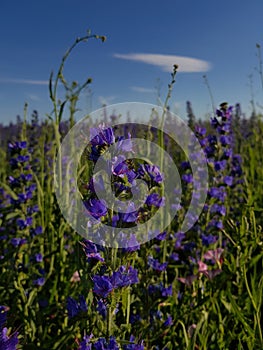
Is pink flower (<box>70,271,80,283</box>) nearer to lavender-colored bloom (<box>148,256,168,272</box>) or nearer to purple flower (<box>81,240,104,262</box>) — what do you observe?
lavender-colored bloom (<box>148,256,168,272</box>)

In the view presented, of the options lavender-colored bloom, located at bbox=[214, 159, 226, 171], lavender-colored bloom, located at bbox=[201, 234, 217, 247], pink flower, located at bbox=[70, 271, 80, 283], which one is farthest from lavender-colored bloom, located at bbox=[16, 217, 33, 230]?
lavender-colored bloom, located at bbox=[214, 159, 226, 171]

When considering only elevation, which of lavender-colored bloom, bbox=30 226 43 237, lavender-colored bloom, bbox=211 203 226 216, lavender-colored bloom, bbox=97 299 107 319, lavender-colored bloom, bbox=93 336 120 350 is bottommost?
lavender-colored bloom, bbox=93 336 120 350

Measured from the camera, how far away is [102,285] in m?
0.96

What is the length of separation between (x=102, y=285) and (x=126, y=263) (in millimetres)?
109

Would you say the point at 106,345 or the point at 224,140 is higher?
the point at 224,140

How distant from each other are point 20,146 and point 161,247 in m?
0.97

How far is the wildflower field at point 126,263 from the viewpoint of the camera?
3.23ft

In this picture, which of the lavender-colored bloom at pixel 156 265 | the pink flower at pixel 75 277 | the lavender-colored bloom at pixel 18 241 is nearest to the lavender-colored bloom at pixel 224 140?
the lavender-colored bloom at pixel 156 265

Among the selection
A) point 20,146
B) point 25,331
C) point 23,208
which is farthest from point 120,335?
point 20,146

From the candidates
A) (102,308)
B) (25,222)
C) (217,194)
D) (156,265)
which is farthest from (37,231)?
(102,308)

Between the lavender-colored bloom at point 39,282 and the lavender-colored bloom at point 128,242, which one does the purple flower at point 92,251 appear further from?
the lavender-colored bloom at point 39,282

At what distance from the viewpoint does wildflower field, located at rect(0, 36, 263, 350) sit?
98cm

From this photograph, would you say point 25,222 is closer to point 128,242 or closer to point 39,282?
point 39,282

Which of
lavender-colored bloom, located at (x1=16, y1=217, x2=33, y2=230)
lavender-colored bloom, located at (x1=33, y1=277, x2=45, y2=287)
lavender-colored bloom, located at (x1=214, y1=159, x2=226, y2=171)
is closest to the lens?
lavender-colored bloom, located at (x1=33, y1=277, x2=45, y2=287)
